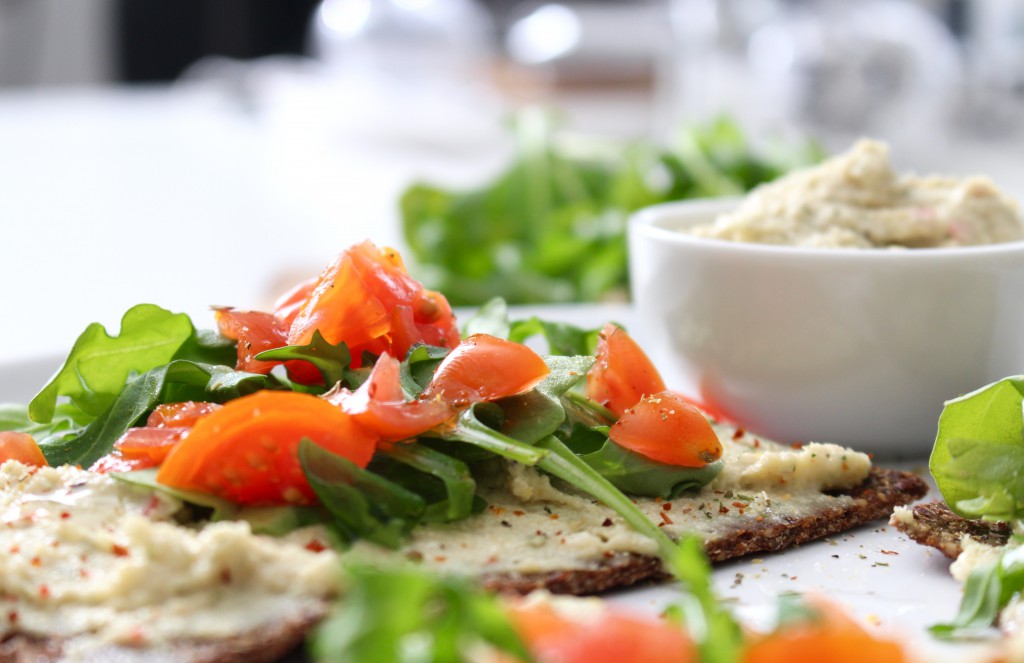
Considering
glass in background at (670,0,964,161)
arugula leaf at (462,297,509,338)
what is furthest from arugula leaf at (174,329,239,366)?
glass in background at (670,0,964,161)

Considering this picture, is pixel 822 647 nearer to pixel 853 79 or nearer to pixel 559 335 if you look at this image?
pixel 559 335

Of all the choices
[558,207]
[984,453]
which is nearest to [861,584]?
[984,453]

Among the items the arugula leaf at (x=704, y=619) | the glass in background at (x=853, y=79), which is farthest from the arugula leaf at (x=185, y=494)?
the glass in background at (x=853, y=79)

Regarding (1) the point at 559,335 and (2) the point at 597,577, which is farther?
(1) the point at 559,335

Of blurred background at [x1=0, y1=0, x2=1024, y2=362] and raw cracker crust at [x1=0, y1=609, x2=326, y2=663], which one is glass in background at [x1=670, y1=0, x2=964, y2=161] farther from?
raw cracker crust at [x1=0, y1=609, x2=326, y2=663]

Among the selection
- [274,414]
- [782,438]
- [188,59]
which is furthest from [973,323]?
[188,59]

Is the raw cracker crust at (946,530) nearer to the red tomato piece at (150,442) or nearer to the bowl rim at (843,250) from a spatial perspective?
the bowl rim at (843,250)
